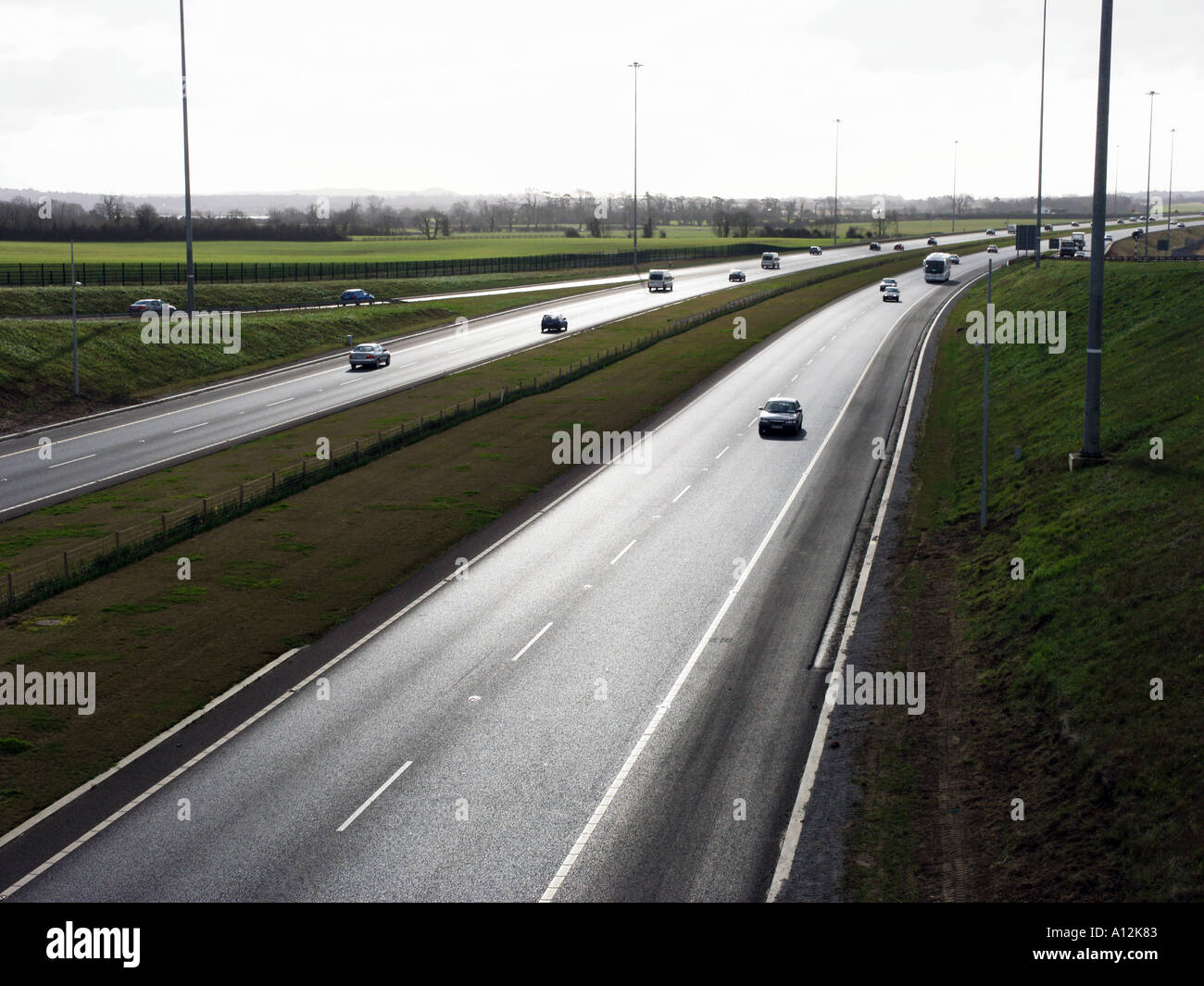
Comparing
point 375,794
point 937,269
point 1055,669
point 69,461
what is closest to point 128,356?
point 69,461

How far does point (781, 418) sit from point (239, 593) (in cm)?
2593

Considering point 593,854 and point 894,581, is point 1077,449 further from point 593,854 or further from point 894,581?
point 593,854

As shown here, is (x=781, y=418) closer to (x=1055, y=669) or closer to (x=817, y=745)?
(x=1055, y=669)

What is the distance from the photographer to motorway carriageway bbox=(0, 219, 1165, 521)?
4434 centimetres

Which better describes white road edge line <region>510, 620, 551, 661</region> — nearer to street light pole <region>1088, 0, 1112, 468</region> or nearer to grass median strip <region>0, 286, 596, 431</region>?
street light pole <region>1088, 0, 1112, 468</region>

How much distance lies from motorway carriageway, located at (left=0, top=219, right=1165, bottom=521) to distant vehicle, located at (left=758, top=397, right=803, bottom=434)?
19.5 metres

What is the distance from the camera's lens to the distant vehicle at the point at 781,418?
48.5 metres

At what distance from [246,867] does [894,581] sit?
18896 millimetres

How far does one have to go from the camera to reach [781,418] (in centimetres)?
4859

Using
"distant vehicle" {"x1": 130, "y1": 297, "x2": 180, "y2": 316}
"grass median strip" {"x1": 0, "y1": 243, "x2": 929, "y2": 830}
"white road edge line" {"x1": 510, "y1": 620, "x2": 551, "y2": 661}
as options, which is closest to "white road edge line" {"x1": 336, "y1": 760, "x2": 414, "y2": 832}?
"grass median strip" {"x1": 0, "y1": 243, "x2": 929, "y2": 830}

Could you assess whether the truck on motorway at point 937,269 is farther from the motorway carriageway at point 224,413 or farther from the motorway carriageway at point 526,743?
the motorway carriageway at point 526,743

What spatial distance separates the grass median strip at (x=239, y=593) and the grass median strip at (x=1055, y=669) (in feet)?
45.6

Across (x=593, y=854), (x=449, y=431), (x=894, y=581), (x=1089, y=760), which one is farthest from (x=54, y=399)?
(x=1089, y=760)

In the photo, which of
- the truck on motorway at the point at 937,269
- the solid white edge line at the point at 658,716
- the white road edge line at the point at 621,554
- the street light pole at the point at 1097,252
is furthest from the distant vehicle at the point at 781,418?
the truck on motorway at the point at 937,269
